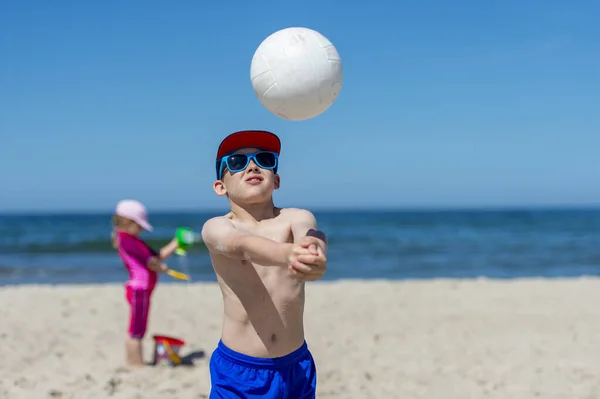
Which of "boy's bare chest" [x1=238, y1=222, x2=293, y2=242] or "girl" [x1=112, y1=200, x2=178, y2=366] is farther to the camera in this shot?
"girl" [x1=112, y1=200, x2=178, y2=366]

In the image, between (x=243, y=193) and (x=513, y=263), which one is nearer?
(x=243, y=193)

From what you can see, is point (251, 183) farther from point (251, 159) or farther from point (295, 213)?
point (295, 213)

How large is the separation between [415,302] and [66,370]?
5302 mm

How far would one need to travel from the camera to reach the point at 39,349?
6.89 m

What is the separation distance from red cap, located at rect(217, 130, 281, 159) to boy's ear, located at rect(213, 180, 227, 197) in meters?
0.17

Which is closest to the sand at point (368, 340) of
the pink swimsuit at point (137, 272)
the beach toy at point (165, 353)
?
the beach toy at point (165, 353)

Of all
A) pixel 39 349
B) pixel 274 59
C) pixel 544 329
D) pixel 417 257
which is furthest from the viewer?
pixel 417 257

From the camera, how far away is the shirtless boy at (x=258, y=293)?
2947 mm

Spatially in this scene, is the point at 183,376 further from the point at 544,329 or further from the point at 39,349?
the point at 544,329

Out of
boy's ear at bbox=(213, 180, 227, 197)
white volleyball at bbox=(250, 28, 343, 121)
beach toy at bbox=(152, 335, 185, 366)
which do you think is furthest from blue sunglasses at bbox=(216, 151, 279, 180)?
beach toy at bbox=(152, 335, 185, 366)

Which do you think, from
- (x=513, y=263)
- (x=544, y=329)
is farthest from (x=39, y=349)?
(x=513, y=263)

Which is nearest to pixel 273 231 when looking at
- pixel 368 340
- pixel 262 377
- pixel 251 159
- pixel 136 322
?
pixel 251 159

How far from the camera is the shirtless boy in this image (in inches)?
116

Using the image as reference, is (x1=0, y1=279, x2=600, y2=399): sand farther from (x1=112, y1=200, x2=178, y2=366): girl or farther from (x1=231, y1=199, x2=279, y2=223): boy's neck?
(x1=231, y1=199, x2=279, y2=223): boy's neck
